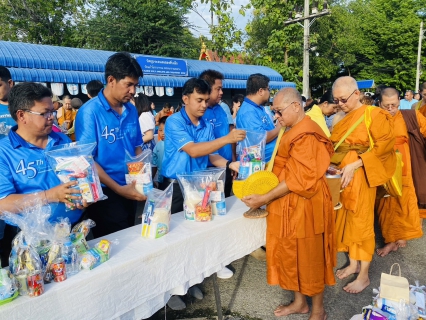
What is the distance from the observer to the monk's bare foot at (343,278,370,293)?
2.96 meters

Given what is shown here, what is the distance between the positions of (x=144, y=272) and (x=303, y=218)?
1.10 m

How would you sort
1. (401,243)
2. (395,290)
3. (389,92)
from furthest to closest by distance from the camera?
(401,243) → (389,92) → (395,290)

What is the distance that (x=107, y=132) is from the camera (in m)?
2.32

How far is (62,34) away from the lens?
20125mm

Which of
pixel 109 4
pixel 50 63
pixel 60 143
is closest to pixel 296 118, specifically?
pixel 60 143

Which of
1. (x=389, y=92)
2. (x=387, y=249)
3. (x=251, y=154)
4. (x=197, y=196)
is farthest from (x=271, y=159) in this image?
(x=387, y=249)

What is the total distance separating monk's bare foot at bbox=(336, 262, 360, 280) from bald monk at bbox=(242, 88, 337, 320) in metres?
0.92

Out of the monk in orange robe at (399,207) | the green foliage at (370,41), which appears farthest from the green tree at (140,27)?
the monk in orange robe at (399,207)

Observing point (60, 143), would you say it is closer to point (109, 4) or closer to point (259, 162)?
point (259, 162)

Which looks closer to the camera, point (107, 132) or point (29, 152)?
point (29, 152)

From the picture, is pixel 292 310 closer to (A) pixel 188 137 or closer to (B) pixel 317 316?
(B) pixel 317 316

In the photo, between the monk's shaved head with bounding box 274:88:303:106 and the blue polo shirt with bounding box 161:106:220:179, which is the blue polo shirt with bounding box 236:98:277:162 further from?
the monk's shaved head with bounding box 274:88:303:106

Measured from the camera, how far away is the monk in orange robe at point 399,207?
369 cm

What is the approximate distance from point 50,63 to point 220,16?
23.8 feet
